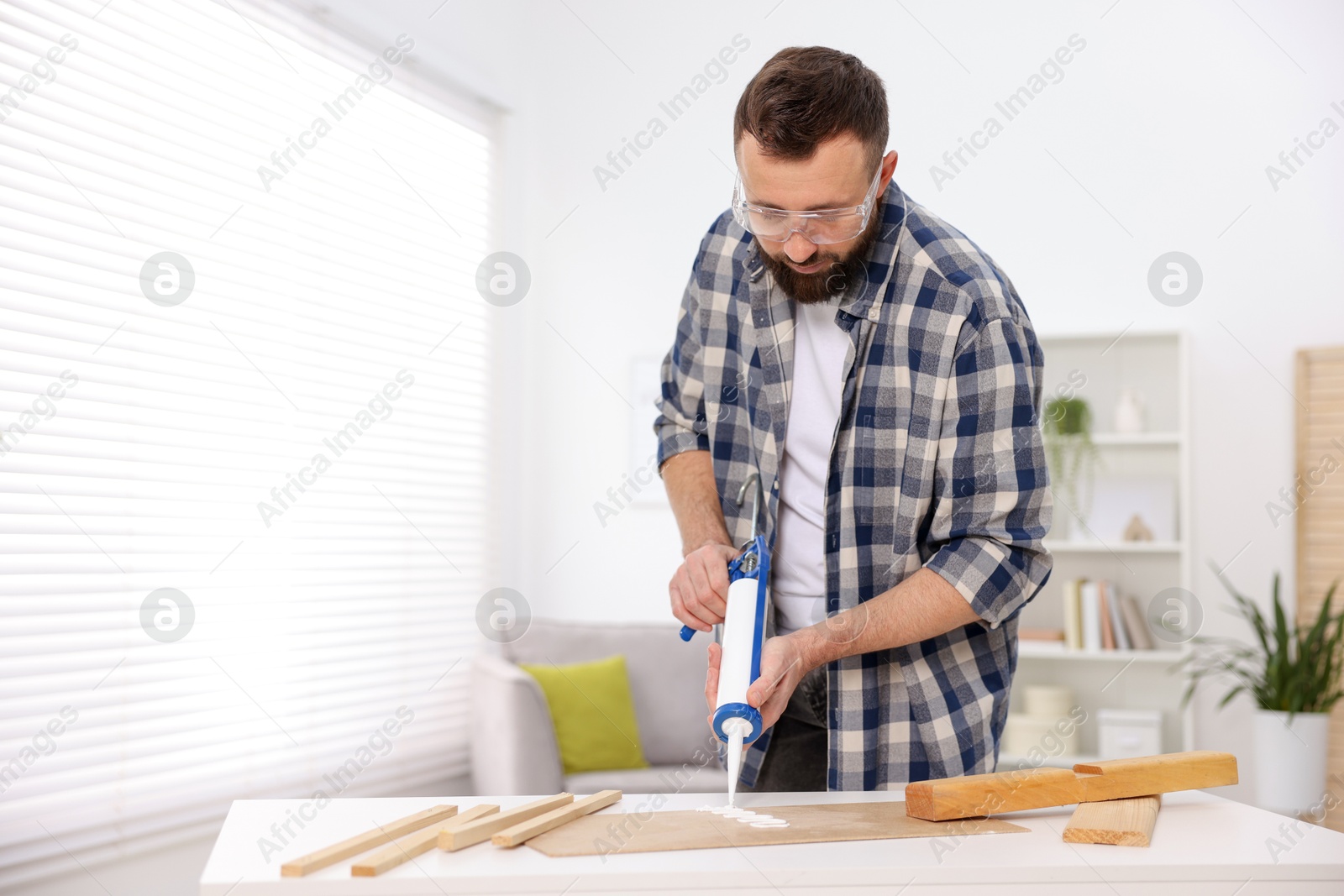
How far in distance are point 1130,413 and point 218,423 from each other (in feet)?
10.1

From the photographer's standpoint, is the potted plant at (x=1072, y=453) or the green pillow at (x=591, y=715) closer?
the green pillow at (x=591, y=715)

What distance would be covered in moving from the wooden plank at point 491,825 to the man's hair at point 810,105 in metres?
0.85

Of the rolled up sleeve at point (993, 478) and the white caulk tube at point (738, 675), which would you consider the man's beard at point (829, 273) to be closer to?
the rolled up sleeve at point (993, 478)

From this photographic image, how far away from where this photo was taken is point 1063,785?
1192mm

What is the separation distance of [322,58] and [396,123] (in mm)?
394

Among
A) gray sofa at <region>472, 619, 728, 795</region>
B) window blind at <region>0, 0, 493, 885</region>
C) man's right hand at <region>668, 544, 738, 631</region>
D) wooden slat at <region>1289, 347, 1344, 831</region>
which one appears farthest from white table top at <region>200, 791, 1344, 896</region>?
wooden slat at <region>1289, 347, 1344, 831</region>

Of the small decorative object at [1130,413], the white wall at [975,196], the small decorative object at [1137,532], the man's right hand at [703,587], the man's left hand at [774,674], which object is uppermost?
the white wall at [975,196]

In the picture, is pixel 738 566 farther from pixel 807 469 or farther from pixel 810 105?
pixel 810 105

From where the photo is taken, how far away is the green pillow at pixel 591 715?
11.5 ft

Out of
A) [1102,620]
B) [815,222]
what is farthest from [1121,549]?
[815,222]

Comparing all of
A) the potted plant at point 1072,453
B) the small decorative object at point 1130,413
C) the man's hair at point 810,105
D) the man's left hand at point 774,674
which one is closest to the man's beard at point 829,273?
the man's hair at point 810,105

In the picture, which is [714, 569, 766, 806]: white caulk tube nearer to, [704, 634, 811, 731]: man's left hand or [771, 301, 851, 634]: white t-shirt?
[704, 634, 811, 731]: man's left hand

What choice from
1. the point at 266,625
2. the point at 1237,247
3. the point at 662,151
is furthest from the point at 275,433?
the point at 1237,247

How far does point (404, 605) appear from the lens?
3820mm
